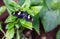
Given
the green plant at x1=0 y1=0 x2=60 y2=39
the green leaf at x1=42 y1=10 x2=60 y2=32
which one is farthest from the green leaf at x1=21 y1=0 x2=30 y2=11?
the green leaf at x1=42 y1=10 x2=60 y2=32

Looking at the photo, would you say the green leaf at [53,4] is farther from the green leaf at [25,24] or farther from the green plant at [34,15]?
the green leaf at [25,24]

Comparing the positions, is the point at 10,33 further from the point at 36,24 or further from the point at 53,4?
the point at 53,4

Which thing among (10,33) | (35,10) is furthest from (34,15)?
(10,33)

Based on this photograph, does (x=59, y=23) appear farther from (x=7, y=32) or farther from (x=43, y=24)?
(x=7, y=32)

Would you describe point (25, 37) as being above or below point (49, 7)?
below

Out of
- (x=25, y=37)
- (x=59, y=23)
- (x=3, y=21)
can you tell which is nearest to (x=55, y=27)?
(x=59, y=23)

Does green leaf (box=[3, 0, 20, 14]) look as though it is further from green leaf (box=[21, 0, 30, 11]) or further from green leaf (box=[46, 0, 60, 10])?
green leaf (box=[46, 0, 60, 10])

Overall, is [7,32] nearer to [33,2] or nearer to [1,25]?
[1,25]
